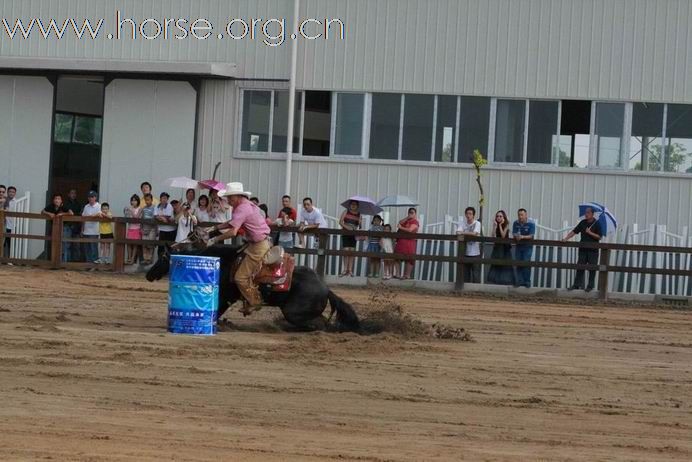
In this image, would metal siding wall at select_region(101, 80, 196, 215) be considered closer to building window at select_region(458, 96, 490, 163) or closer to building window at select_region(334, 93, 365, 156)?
building window at select_region(334, 93, 365, 156)

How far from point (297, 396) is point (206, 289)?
4.70 m

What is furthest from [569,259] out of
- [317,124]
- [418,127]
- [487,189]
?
[317,124]

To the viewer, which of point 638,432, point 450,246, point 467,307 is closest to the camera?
point 638,432

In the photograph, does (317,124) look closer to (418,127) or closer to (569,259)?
(418,127)

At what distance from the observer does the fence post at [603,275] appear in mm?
25208

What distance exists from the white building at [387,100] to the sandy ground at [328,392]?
9.57m

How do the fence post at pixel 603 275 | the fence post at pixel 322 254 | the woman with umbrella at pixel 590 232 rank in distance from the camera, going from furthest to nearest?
the fence post at pixel 322 254 → the woman with umbrella at pixel 590 232 → the fence post at pixel 603 275

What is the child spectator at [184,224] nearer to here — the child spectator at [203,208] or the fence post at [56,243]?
the child spectator at [203,208]

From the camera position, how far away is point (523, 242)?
25.7 m

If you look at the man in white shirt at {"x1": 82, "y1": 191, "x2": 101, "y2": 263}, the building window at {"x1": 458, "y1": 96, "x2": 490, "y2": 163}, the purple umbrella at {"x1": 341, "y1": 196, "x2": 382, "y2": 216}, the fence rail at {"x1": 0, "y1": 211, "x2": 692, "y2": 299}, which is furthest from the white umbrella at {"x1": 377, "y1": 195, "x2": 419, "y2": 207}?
the man in white shirt at {"x1": 82, "y1": 191, "x2": 101, "y2": 263}

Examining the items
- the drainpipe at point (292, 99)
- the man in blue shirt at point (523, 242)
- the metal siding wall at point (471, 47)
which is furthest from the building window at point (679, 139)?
the drainpipe at point (292, 99)

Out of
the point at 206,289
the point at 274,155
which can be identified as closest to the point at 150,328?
the point at 206,289

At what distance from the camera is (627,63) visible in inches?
1101

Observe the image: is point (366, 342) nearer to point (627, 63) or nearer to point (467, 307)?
point (467, 307)
